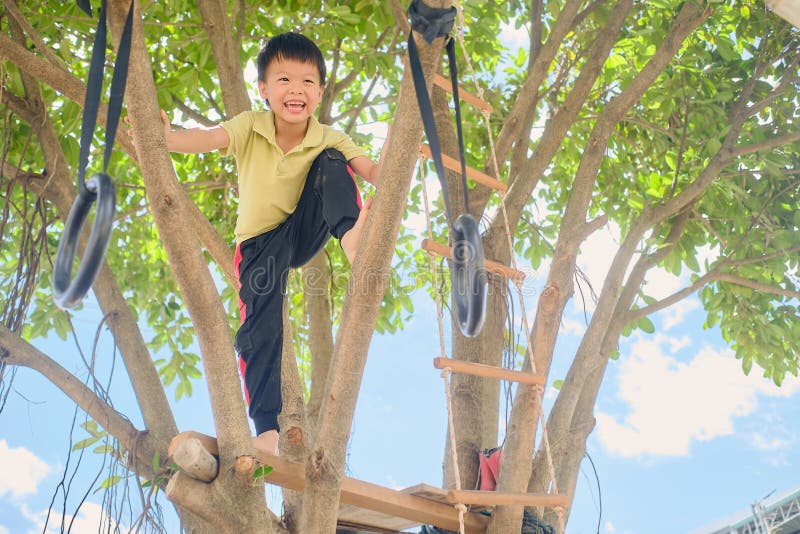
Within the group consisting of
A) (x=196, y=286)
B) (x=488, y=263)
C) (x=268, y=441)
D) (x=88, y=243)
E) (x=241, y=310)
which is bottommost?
(x=88, y=243)

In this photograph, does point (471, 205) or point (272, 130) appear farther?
point (471, 205)

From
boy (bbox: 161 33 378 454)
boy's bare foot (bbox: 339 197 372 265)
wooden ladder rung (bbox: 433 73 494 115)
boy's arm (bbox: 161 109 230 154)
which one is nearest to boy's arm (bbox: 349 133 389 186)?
boy (bbox: 161 33 378 454)

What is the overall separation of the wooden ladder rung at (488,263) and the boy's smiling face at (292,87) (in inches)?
19.8

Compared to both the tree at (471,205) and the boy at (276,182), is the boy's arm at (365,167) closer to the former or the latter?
the boy at (276,182)

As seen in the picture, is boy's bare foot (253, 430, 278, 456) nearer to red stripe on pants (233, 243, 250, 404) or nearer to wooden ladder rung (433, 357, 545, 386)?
red stripe on pants (233, 243, 250, 404)

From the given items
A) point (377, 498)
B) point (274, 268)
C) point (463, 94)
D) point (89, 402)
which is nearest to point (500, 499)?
point (377, 498)

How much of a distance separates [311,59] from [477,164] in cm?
210

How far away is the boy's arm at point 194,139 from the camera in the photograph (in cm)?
199

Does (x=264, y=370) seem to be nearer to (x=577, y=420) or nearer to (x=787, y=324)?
(x=577, y=420)

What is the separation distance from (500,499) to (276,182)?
42.0 inches

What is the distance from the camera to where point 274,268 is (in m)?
2.29

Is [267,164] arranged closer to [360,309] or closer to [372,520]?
[360,309]

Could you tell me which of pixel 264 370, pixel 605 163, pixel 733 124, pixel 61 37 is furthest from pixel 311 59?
pixel 605 163

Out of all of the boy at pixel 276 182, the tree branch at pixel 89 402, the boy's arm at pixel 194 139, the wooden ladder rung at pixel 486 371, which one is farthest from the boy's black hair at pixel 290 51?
the tree branch at pixel 89 402
